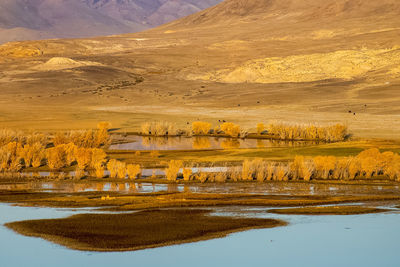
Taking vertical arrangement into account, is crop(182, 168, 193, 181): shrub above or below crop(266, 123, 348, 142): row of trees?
below

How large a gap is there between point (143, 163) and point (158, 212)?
1424 cm

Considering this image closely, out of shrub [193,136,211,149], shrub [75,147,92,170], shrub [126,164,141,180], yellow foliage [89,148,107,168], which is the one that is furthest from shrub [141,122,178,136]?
shrub [126,164,141,180]

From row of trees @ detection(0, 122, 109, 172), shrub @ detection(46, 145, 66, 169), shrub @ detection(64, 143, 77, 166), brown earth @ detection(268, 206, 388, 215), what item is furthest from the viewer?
shrub @ detection(64, 143, 77, 166)

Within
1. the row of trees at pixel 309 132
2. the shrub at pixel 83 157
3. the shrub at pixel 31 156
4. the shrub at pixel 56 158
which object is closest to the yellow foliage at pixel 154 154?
the shrub at pixel 83 157

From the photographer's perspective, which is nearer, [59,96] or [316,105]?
[316,105]

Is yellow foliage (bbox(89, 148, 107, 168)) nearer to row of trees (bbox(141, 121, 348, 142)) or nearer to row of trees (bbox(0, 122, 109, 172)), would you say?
row of trees (bbox(0, 122, 109, 172))

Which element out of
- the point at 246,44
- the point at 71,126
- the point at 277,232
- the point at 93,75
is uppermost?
the point at 246,44

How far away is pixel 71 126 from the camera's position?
63219 mm

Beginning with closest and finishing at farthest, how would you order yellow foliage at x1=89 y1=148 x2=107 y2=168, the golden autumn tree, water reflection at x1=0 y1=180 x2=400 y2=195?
water reflection at x1=0 y1=180 x2=400 y2=195, the golden autumn tree, yellow foliage at x1=89 y1=148 x2=107 y2=168

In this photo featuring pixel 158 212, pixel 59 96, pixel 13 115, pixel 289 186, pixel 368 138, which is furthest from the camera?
pixel 59 96

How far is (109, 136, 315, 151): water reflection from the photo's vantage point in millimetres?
49031

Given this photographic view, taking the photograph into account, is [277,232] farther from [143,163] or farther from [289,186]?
[143,163]

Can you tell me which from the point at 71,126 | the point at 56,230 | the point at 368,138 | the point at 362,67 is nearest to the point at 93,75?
the point at 362,67

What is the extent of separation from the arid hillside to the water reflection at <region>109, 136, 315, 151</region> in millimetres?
7617
